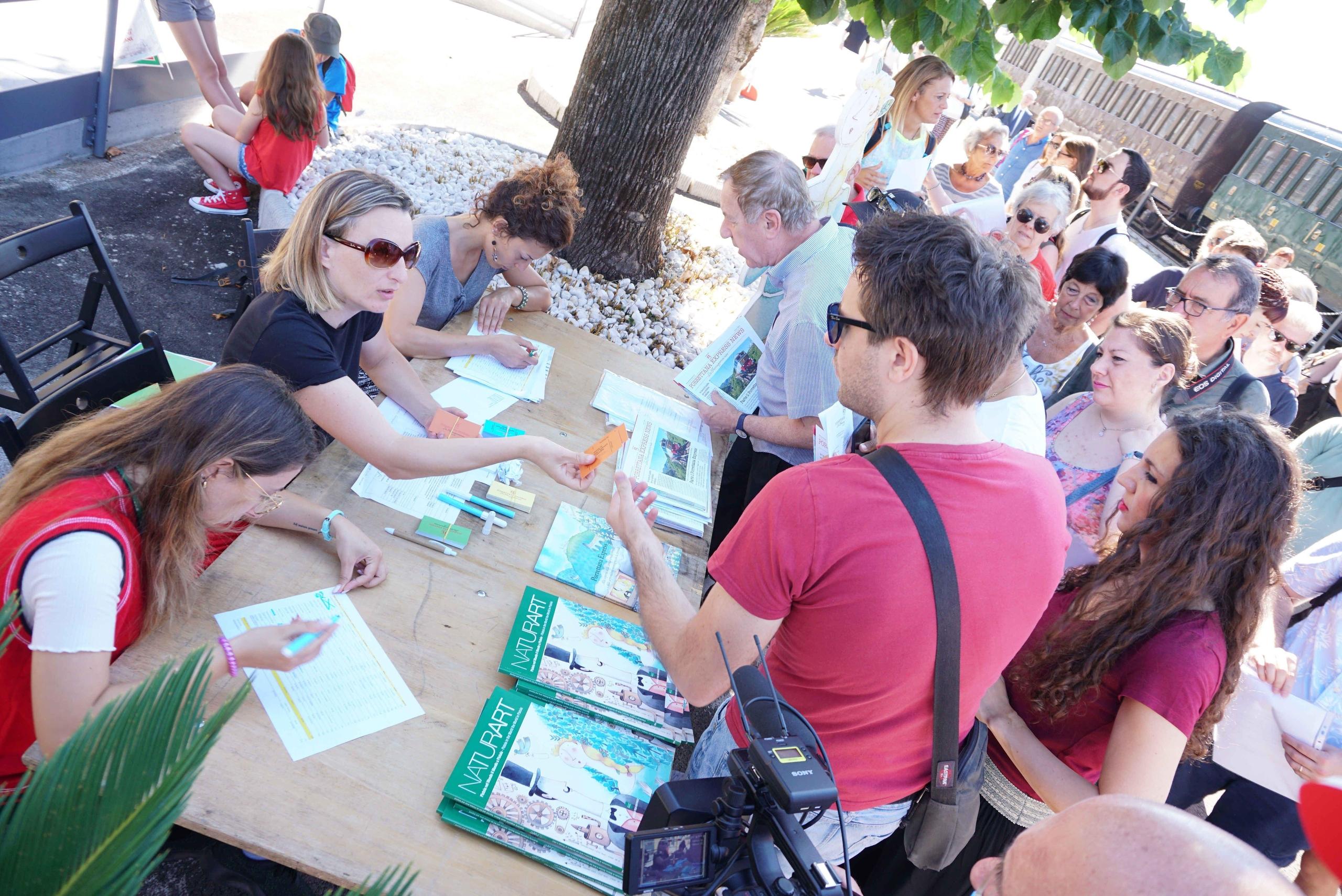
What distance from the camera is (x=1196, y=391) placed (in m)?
3.62

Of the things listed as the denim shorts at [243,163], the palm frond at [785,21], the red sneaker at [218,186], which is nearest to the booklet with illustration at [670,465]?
the denim shorts at [243,163]

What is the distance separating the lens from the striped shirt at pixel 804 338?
9.18ft

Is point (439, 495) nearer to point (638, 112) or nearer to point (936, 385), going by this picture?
point (936, 385)

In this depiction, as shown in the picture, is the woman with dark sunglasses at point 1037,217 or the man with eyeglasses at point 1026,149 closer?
the woman with dark sunglasses at point 1037,217

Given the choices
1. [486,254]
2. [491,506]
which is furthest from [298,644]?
[486,254]

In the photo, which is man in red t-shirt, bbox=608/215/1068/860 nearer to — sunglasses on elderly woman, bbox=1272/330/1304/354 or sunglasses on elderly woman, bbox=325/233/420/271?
sunglasses on elderly woman, bbox=325/233/420/271

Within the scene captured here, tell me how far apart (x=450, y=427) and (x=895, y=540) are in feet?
5.64

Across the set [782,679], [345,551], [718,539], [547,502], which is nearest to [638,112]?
[718,539]

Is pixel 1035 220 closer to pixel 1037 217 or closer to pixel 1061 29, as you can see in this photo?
pixel 1037 217

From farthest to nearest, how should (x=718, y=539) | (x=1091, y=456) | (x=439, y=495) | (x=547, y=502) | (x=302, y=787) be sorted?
(x=718, y=539) → (x=1091, y=456) → (x=547, y=502) → (x=439, y=495) → (x=302, y=787)

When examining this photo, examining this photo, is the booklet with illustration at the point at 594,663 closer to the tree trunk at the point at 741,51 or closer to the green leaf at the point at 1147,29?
the green leaf at the point at 1147,29

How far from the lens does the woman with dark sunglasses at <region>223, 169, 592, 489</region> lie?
86.4 inches

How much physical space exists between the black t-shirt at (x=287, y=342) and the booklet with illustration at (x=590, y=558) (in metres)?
0.75

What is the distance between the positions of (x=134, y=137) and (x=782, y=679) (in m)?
6.69
